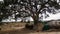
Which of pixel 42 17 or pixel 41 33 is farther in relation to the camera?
pixel 42 17

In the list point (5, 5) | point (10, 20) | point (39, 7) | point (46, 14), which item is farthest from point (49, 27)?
point (5, 5)

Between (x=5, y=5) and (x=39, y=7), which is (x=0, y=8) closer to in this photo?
(x=5, y=5)

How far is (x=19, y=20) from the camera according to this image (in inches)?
325

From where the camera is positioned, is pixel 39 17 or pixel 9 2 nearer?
pixel 9 2

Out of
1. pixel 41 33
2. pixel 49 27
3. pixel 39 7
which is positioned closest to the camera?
pixel 41 33

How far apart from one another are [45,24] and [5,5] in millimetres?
2603

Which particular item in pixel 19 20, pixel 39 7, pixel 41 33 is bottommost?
pixel 41 33

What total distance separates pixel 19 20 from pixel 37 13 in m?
1.25

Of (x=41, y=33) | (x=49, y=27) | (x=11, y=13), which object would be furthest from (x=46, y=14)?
(x=11, y=13)

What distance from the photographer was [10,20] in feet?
26.3

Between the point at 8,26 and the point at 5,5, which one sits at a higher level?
the point at 5,5

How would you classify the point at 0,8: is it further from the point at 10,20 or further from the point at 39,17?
the point at 39,17

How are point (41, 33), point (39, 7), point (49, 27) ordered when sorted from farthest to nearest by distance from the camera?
point (49, 27), point (39, 7), point (41, 33)

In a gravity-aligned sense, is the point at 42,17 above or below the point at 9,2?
below
